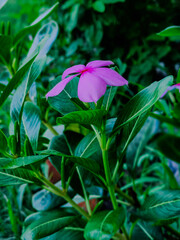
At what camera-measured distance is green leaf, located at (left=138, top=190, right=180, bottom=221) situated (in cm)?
62

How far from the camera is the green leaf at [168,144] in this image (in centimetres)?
24

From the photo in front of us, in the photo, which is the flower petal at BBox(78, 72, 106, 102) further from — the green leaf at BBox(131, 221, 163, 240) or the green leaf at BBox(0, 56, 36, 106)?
the green leaf at BBox(131, 221, 163, 240)

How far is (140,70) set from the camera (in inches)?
69.8

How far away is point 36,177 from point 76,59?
1538 millimetres

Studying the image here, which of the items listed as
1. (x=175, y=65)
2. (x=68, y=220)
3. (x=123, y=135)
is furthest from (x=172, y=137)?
(x=175, y=65)

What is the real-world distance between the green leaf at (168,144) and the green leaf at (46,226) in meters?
0.45

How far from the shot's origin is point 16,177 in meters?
0.61

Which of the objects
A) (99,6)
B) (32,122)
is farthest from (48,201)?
(99,6)

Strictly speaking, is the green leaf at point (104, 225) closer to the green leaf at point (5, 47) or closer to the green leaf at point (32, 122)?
the green leaf at point (32, 122)

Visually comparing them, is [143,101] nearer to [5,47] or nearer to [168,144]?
[168,144]

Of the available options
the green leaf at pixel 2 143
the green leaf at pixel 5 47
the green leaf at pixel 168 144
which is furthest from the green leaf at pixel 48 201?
the green leaf at pixel 168 144

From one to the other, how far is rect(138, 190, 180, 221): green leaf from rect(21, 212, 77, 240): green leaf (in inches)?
6.6

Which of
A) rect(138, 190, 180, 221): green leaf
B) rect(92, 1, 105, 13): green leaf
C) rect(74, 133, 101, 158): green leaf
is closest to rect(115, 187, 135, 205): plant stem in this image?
rect(138, 190, 180, 221): green leaf

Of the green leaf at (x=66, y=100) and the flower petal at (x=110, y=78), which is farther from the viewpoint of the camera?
the green leaf at (x=66, y=100)
